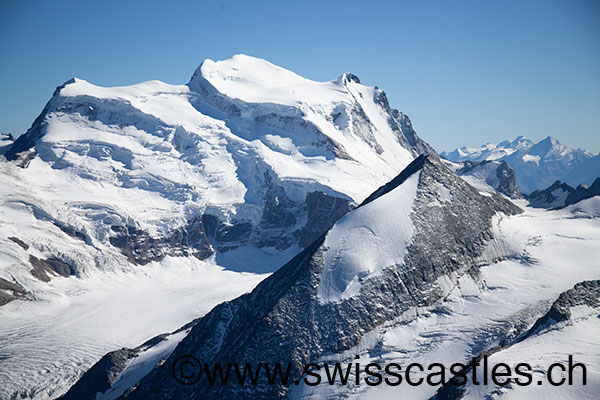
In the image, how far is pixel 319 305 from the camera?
82.0 m

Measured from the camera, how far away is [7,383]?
403ft

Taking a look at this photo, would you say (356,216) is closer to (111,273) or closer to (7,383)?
(7,383)

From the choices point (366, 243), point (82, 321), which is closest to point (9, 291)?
point (82, 321)

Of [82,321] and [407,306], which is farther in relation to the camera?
[82,321]

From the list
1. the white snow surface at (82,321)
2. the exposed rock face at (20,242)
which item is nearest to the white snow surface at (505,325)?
the white snow surface at (82,321)

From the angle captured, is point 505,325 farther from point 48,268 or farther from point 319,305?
point 48,268

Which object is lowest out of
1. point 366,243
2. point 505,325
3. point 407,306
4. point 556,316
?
point 505,325

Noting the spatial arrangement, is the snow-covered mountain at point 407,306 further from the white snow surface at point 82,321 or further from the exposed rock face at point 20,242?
the exposed rock face at point 20,242
